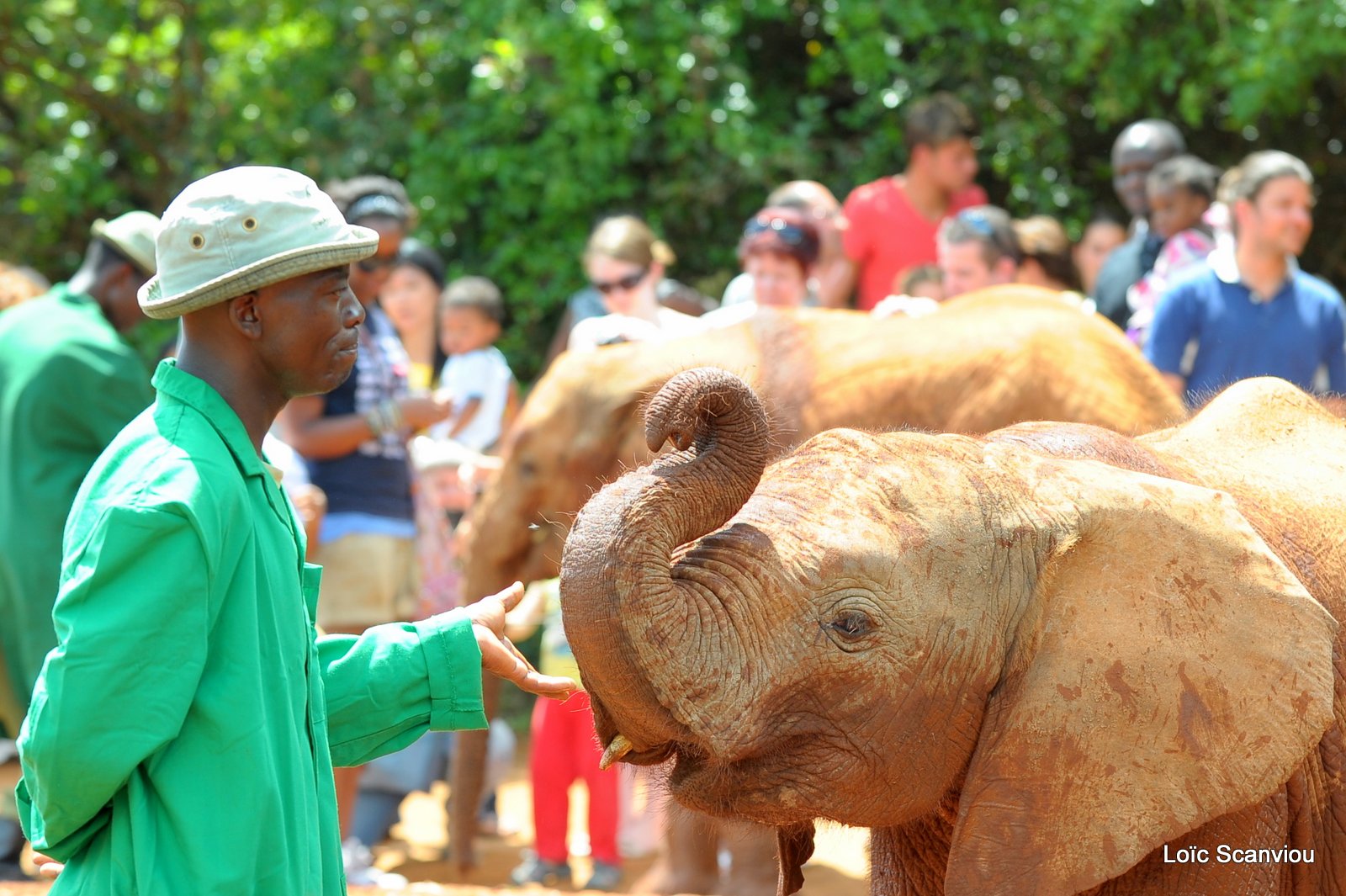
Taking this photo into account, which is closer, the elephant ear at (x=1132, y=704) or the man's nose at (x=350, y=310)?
the man's nose at (x=350, y=310)

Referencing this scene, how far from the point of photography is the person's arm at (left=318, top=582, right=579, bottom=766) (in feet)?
9.82

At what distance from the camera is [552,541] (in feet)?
25.3

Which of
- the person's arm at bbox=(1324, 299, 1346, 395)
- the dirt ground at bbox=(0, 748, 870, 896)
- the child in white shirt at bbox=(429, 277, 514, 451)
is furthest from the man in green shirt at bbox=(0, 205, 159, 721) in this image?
the person's arm at bbox=(1324, 299, 1346, 395)

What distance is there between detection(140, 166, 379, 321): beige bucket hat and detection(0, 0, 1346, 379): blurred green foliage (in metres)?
8.08

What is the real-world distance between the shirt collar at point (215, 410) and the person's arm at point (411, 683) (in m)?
0.46

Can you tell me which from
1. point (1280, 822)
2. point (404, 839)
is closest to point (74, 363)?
point (404, 839)

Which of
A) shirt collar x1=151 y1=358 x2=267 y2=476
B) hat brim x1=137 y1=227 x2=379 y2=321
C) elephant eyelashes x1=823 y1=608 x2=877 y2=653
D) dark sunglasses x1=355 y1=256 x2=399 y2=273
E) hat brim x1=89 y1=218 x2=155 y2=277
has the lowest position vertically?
dark sunglasses x1=355 y1=256 x2=399 y2=273

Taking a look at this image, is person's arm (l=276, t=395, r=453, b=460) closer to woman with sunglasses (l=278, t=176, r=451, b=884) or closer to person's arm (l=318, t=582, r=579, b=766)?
woman with sunglasses (l=278, t=176, r=451, b=884)

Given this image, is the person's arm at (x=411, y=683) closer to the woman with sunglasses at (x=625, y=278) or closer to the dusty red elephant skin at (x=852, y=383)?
the dusty red elephant skin at (x=852, y=383)

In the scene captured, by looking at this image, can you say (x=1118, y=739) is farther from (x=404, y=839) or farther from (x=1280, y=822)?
(x=404, y=839)

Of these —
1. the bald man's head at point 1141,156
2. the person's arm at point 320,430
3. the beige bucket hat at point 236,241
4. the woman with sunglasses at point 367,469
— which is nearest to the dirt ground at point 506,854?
the woman with sunglasses at point 367,469

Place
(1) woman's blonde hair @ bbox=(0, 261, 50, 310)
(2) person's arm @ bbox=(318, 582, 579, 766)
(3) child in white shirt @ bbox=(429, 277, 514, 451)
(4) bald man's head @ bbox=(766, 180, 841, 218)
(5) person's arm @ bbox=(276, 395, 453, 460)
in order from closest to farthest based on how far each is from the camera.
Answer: (2) person's arm @ bbox=(318, 582, 579, 766) → (5) person's arm @ bbox=(276, 395, 453, 460) → (1) woman's blonde hair @ bbox=(0, 261, 50, 310) → (4) bald man's head @ bbox=(766, 180, 841, 218) → (3) child in white shirt @ bbox=(429, 277, 514, 451)

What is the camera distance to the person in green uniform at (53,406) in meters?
6.02

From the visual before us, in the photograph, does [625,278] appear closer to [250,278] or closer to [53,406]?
[53,406]
